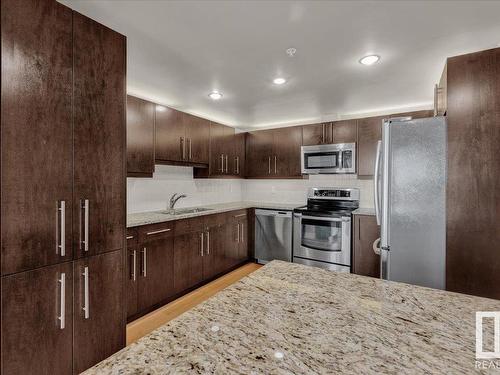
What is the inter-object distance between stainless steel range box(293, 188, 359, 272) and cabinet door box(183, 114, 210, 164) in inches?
62.8

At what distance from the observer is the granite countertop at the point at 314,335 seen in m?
0.58

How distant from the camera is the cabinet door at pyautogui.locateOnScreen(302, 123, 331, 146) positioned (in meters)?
3.87

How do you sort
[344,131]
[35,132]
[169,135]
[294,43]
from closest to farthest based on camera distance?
[35,132] < [294,43] < [169,135] < [344,131]

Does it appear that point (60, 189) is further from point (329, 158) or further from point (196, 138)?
point (329, 158)

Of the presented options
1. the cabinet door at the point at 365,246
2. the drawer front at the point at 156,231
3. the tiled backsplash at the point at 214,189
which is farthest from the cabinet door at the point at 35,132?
the cabinet door at the point at 365,246

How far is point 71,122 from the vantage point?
1.50m

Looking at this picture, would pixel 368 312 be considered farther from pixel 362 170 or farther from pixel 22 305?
pixel 362 170

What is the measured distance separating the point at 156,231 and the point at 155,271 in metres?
0.41

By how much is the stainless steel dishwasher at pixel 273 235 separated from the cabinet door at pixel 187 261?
3.92ft

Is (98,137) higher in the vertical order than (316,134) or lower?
lower

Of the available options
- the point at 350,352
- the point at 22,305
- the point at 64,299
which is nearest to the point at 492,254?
the point at 350,352

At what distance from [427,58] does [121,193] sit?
2.67 meters

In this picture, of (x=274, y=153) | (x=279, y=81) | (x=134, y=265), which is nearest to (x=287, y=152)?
(x=274, y=153)

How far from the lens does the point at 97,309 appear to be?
5.38ft
